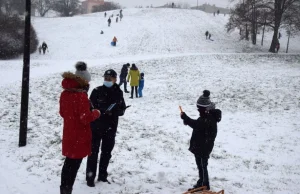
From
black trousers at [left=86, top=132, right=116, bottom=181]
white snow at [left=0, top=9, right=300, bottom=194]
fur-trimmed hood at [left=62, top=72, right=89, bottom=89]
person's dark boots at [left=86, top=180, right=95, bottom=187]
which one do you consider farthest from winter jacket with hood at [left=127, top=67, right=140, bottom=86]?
fur-trimmed hood at [left=62, top=72, right=89, bottom=89]

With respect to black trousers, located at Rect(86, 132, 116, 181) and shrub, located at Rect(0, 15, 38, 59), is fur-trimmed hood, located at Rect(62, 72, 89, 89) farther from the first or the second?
shrub, located at Rect(0, 15, 38, 59)

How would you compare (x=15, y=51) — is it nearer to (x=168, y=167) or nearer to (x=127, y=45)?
(x=127, y=45)

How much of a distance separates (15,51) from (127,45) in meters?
14.8

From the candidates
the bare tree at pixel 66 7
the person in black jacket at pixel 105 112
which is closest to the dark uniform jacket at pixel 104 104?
the person in black jacket at pixel 105 112

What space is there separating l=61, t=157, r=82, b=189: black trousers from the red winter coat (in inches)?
5.3

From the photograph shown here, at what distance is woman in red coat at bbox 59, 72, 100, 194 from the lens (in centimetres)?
415

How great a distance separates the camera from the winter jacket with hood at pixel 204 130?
532cm

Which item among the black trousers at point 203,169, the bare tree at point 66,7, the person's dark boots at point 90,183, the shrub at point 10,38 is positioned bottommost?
the person's dark boots at point 90,183

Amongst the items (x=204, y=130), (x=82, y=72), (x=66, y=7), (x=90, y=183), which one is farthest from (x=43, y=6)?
(x=204, y=130)

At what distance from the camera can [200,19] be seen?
6109 centimetres

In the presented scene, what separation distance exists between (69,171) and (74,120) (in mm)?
842

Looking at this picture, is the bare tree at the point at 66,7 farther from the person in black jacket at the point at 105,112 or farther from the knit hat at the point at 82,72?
the knit hat at the point at 82,72

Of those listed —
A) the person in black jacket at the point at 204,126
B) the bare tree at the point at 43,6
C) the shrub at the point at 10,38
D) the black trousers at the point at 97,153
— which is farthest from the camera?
the bare tree at the point at 43,6

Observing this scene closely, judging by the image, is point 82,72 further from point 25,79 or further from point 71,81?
point 25,79
